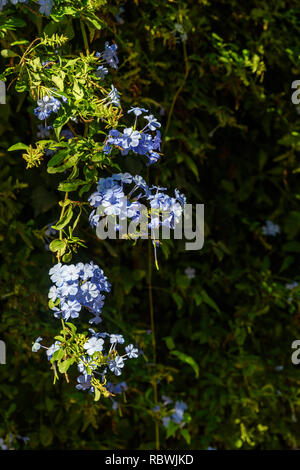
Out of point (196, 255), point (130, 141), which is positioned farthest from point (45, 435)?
point (130, 141)

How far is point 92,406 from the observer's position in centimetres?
176

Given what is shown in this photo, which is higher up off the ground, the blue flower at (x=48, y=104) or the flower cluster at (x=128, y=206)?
the blue flower at (x=48, y=104)

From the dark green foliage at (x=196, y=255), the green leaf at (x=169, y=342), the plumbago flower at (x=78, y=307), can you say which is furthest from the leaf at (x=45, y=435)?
the plumbago flower at (x=78, y=307)

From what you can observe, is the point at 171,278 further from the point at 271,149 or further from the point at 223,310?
the point at 271,149

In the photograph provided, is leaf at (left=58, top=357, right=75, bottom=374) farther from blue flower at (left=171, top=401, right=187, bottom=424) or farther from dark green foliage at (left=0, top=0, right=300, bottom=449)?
blue flower at (left=171, top=401, right=187, bottom=424)

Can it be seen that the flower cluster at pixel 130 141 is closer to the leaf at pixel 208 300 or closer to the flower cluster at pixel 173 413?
the leaf at pixel 208 300

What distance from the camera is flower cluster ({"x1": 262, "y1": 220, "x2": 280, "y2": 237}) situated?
2148 mm

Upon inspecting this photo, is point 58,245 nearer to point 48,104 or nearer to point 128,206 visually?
point 128,206

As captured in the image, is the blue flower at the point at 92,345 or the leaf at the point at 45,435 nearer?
the blue flower at the point at 92,345

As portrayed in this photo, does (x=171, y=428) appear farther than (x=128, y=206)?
Yes

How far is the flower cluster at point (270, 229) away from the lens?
2148 millimetres

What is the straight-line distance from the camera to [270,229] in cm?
215

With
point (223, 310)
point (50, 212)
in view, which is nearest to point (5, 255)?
point (50, 212)

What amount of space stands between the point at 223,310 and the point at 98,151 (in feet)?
3.79
